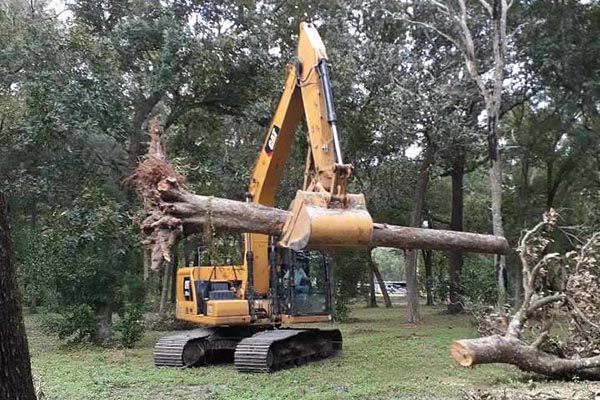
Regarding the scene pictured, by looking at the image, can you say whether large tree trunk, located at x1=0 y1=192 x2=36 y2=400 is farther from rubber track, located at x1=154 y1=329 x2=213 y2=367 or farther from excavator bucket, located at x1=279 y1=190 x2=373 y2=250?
rubber track, located at x1=154 y1=329 x2=213 y2=367

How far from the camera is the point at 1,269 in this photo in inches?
121

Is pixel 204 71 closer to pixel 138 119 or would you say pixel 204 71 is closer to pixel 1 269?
pixel 138 119

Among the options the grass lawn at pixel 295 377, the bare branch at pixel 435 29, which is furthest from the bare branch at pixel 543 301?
the bare branch at pixel 435 29

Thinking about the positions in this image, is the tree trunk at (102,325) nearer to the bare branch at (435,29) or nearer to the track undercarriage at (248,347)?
the track undercarriage at (248,347)

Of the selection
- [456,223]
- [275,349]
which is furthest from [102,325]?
[456,223]

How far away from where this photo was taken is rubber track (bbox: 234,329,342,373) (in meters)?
9.48

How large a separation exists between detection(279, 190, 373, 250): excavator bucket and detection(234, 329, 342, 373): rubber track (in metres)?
3.08

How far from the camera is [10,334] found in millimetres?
3100

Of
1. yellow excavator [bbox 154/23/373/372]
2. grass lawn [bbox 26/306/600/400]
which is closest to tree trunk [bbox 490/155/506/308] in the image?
grass lawn [bbox 26/306/600/400]

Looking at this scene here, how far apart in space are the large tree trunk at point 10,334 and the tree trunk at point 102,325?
421 inches

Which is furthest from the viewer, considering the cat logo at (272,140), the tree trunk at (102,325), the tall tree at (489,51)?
the tall tree at (489,51)

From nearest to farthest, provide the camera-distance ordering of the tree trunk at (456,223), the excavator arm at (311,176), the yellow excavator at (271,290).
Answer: the excavator arm at (311,176)
the yellow excavator at (271,290)
the tree trunk at (456,223)

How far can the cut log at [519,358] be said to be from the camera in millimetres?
6985

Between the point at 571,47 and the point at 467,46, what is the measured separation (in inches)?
125
